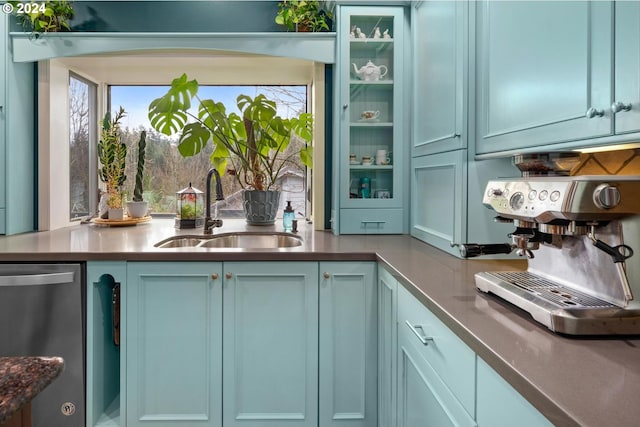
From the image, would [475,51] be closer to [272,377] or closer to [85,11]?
[272,377]

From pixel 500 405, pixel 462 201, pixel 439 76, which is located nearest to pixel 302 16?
pixel 439 76

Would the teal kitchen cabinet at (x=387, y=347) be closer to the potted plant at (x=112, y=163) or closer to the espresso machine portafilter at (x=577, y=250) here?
the espresso machine portafilter at (x=577, y=250)

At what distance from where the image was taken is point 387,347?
1.83 meters

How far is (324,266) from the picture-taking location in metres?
2.00

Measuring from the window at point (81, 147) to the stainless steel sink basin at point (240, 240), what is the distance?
0.97 meters

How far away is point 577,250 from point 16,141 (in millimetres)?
2779

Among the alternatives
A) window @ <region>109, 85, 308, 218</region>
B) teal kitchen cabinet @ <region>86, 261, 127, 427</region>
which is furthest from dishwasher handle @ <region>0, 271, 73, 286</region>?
window @ <region>109, 85, 308, 218</region>

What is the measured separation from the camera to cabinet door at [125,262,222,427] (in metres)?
1.98

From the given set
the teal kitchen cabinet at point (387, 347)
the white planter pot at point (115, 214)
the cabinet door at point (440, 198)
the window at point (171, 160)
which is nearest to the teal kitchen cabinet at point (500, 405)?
the teal kitchen cabinet at point (387, 347)

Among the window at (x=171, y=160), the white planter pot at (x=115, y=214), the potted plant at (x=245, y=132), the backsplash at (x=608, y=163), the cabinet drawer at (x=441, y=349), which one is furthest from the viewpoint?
the window at (x=171, y=160)

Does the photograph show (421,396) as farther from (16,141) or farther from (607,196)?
(16,141)

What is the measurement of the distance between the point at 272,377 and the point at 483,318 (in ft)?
4.03

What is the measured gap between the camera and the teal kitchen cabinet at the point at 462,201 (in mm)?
1812

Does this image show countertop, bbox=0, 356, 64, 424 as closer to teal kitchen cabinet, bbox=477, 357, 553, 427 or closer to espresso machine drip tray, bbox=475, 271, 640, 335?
teal kitchen cabinet, bbox=477, 357, 553, 427
